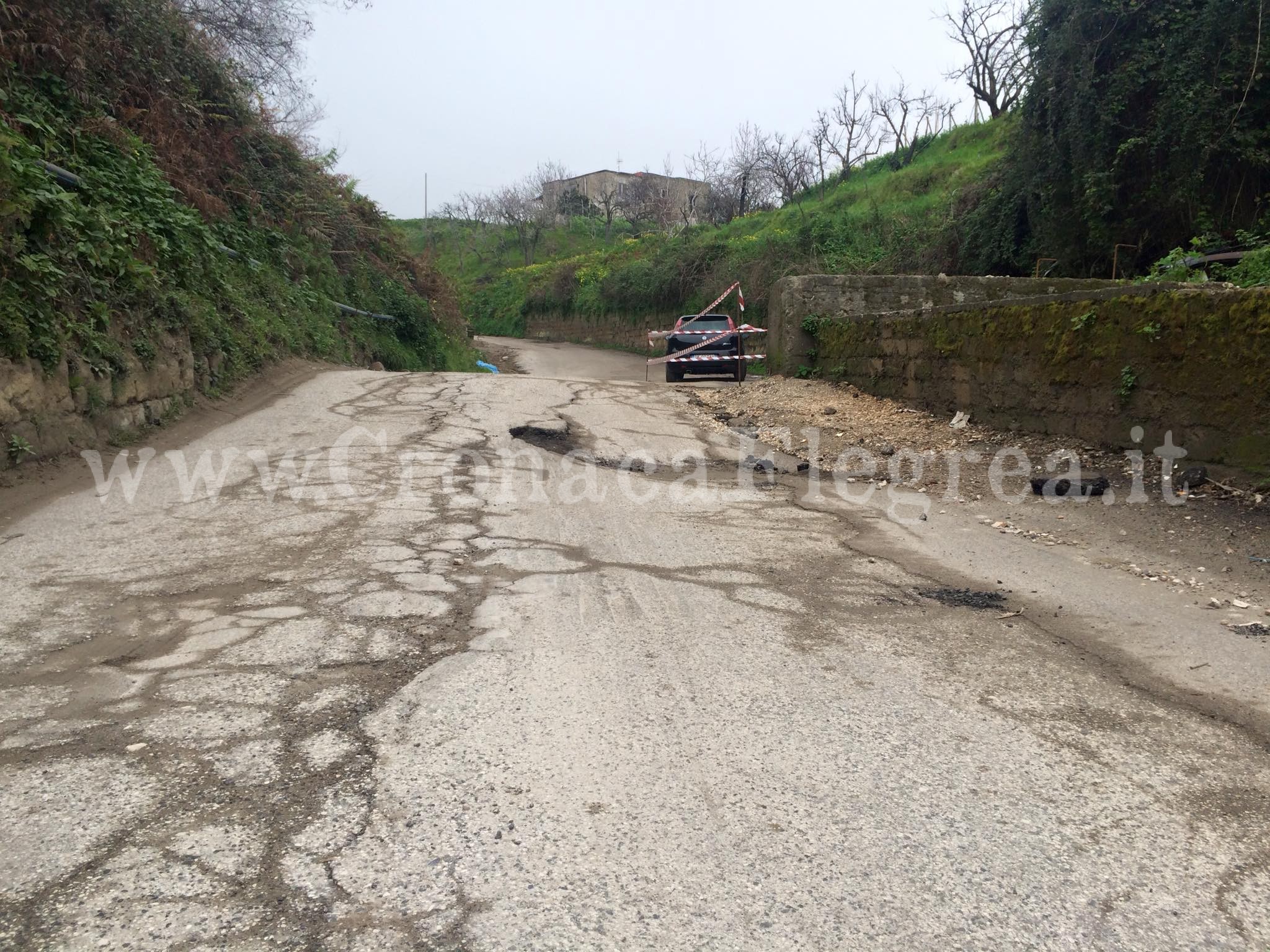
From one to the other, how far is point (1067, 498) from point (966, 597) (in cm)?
254

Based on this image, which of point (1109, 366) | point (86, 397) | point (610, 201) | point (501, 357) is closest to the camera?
point (1109, 366)

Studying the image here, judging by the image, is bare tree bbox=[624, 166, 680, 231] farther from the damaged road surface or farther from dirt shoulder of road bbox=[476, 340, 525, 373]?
the damaged road surface

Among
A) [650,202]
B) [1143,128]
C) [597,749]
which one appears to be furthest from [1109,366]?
[650,202]

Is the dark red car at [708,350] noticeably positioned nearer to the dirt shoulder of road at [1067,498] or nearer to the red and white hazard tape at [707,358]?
the red and white hazard tape at [707,358]

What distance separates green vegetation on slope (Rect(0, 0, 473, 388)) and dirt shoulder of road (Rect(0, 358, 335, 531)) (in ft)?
1.15

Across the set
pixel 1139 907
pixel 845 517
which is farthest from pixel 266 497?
pixel 1139 907

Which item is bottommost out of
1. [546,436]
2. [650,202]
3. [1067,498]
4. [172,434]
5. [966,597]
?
[966,597]

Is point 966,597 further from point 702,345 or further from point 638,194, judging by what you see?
point 638,194

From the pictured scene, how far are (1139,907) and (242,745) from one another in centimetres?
279

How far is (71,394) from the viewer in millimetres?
7105

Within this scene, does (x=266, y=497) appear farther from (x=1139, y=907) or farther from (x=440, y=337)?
(x=440, y=337)

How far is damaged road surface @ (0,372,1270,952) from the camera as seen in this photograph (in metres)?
2.07

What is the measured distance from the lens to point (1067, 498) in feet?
21.3

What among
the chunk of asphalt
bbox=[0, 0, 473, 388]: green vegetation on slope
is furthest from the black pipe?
the chunk of asphalt
